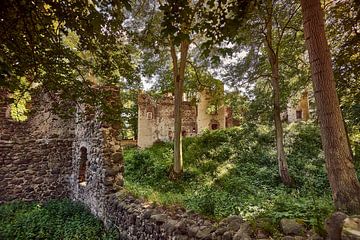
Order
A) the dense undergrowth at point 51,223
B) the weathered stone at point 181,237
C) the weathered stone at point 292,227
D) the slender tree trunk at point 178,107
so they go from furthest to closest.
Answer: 1. the slender tree trunk at point 178,107
2. the dense undergrowth at point 51,223
3. the weathered stone at point 181,237
4. the weathered stone at point 292,227

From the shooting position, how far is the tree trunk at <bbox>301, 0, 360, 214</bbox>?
320 centimetres

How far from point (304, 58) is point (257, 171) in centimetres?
492

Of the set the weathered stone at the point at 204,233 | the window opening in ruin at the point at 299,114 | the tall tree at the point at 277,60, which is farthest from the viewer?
the window opening in ruin at the point at 299,114

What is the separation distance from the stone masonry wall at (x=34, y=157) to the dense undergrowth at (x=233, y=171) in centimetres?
302

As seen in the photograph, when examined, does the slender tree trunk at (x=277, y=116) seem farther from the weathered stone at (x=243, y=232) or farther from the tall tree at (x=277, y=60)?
the weathered stone at (x=243, y=232)

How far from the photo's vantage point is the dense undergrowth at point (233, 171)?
6.53 meters

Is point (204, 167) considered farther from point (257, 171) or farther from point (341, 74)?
A: point (341, 74)

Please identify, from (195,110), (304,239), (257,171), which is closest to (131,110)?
(195,110)

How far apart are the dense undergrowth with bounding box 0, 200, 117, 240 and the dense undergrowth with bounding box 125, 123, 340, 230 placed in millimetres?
1533

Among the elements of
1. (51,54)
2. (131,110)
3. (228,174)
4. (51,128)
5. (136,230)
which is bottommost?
(136,230)

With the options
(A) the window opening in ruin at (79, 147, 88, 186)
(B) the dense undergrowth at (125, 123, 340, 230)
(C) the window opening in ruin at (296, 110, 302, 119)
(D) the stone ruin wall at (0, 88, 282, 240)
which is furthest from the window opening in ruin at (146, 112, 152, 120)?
(C) the window opening in ruin at (296, 110, 302, 119)

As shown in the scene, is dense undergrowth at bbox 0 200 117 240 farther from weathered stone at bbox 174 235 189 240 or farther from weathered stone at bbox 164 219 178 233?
weathered stone at bbox 174 235 189 240

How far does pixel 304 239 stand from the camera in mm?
2666

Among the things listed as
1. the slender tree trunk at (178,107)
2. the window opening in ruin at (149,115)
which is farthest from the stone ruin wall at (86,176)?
the window opening in ruin at (149,115)
